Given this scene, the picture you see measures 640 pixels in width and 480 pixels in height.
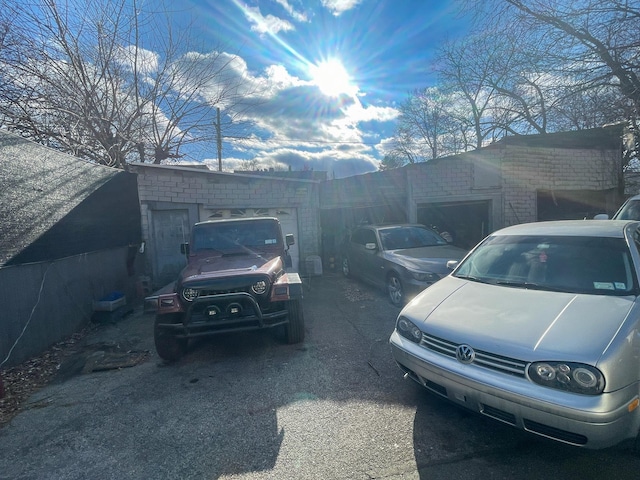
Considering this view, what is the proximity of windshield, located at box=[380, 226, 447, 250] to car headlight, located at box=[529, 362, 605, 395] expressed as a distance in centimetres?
491

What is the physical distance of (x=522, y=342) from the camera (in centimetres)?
227

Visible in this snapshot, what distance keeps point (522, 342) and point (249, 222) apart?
14.7ft

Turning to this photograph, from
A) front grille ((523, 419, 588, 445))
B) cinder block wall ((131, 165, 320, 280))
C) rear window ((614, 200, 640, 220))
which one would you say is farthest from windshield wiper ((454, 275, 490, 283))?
cinder block wall ((131, 165, 320, 280))

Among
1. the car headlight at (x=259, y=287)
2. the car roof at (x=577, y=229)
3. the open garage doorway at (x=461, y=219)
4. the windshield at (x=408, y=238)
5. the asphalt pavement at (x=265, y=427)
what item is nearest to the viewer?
the asphalt pavement at (x=265, y=427)

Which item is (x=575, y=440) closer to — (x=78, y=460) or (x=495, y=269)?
(x=495, y=269)

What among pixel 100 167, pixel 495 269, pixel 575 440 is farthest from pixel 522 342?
pixel 100 167

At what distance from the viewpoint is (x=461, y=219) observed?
11.0 metres

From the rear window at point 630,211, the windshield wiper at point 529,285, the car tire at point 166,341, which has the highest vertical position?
the rear window at point 630,211

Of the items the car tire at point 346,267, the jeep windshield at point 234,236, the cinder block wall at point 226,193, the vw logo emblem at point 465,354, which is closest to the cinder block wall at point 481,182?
the cinder block wall at point 226,193

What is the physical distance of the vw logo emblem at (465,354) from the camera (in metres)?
2.43

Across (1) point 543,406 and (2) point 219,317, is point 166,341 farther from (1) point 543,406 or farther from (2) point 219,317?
(1) point 543,406

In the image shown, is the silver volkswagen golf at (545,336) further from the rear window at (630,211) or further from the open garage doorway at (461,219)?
the open garage doorway at (461,219)

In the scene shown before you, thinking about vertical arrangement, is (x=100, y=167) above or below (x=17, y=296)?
above

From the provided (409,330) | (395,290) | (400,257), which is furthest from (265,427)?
(400,257)
